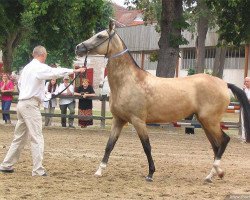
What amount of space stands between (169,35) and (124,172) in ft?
43.1

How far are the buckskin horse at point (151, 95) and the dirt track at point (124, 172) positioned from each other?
59 centimetres

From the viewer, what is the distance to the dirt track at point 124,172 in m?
9.55

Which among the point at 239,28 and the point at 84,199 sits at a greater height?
the point at 239,28

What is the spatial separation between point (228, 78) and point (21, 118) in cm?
5112

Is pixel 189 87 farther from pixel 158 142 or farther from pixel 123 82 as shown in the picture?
pixel 158 142

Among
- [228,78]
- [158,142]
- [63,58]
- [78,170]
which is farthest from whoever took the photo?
[228,78]

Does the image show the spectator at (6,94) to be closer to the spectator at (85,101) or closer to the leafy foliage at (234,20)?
the spectator at (85,101)

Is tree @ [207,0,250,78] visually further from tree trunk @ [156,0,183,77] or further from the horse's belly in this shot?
the horse's belly

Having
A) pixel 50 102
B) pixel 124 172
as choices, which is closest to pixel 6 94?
pixel 50 102


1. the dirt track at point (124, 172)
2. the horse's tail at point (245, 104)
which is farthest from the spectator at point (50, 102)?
the horse's tail at point (245, 104)

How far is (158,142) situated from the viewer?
19.3 metres

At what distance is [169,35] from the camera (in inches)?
968

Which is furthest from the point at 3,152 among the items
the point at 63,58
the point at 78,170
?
the point at 63,58

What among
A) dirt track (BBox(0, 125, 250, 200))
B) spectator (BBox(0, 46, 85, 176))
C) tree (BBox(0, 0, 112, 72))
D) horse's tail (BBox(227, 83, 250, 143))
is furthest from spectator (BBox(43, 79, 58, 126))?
spectator (BBox(0, 46, 85, 176))
